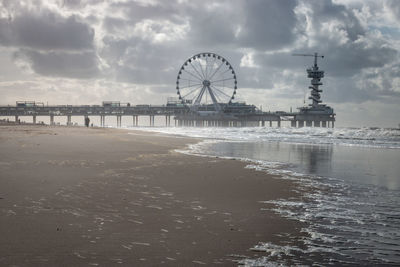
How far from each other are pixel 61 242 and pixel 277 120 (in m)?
123

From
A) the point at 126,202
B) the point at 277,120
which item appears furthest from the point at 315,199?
the point at 277,120

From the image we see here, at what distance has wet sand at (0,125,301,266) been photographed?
3451mm

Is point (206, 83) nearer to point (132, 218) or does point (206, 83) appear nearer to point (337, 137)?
point (337, 137)

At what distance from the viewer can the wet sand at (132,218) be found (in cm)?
345

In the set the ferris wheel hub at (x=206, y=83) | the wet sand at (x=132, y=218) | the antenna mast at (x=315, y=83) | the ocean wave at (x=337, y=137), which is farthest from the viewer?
the antenna mast at (x=315, y=83)

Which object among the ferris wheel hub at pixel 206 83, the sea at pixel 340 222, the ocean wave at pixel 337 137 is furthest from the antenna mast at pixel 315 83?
the sea at pixel 340 222

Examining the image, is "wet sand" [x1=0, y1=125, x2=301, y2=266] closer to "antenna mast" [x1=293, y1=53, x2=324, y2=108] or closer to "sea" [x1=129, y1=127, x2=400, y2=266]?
"sea" [x1=129, y1=127, x2=400, y2=266]

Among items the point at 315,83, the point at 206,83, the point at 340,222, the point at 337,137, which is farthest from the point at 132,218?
the point at 315,83

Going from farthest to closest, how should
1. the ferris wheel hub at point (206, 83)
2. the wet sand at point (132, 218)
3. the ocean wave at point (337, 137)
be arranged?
the ferris wheel hub at point (206, 83)
the ocean wave at point (337, 137)
the wet sand at point (132, 218)

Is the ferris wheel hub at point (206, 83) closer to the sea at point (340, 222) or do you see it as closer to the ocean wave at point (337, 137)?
the ocean wave at point (337, 137)

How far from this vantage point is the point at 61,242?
3.72 m

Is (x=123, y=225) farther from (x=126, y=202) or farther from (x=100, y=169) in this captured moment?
(x=100, y=169)

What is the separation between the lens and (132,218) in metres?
4.75

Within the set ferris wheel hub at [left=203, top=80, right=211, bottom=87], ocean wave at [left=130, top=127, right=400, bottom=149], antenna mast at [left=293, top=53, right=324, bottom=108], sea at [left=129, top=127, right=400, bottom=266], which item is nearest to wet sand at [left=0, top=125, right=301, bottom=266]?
sea at [left=129, top=127, right=400, bottom=266]
